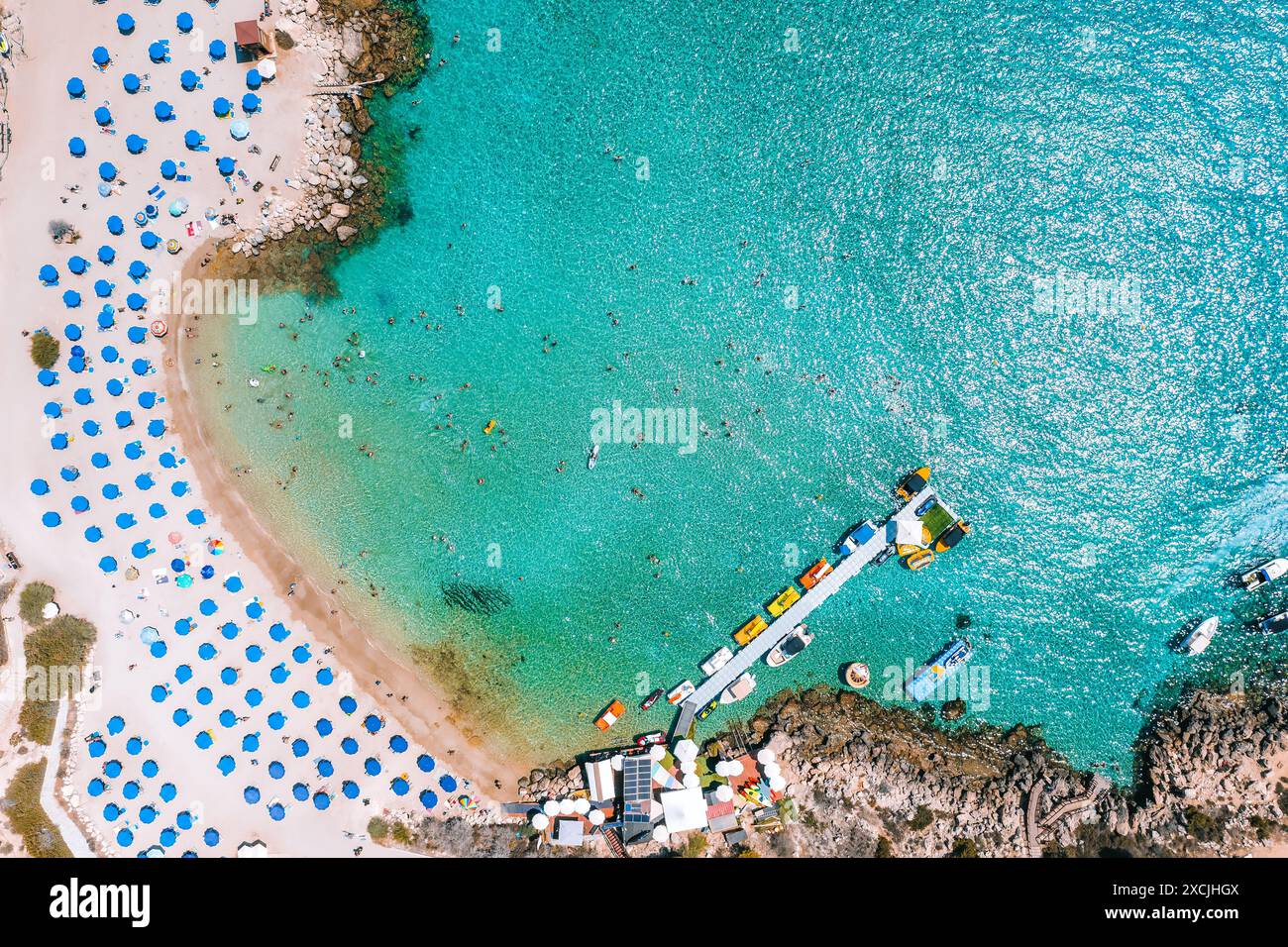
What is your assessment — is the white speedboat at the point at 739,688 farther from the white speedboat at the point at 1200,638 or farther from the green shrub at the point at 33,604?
the green shrub at the point at 33,604

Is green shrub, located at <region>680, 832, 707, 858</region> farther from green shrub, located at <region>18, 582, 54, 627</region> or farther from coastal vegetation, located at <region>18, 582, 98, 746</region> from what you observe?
green shrub, located at <region>18, 582, 54, 627</region>

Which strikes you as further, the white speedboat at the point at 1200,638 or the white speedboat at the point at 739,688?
the white speedboat at the point at 739,688

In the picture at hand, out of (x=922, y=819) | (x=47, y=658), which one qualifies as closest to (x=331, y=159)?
(x=47, y=658)

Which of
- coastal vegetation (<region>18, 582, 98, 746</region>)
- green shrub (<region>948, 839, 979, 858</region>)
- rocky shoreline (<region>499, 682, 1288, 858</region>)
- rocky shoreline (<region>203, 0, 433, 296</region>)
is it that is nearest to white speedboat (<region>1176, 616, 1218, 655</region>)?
rocky shoreline (<region>499, 682, 1288, 858</region>)

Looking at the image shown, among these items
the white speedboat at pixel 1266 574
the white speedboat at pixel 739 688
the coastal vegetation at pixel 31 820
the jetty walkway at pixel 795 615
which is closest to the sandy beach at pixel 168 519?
the coastal vegetation at pixel 31 820

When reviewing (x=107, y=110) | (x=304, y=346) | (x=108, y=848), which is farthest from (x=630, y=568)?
(x=107, y=110)

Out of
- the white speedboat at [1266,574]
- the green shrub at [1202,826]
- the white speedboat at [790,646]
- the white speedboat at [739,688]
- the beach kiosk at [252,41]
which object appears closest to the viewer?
the green shrub at [1202,826]
